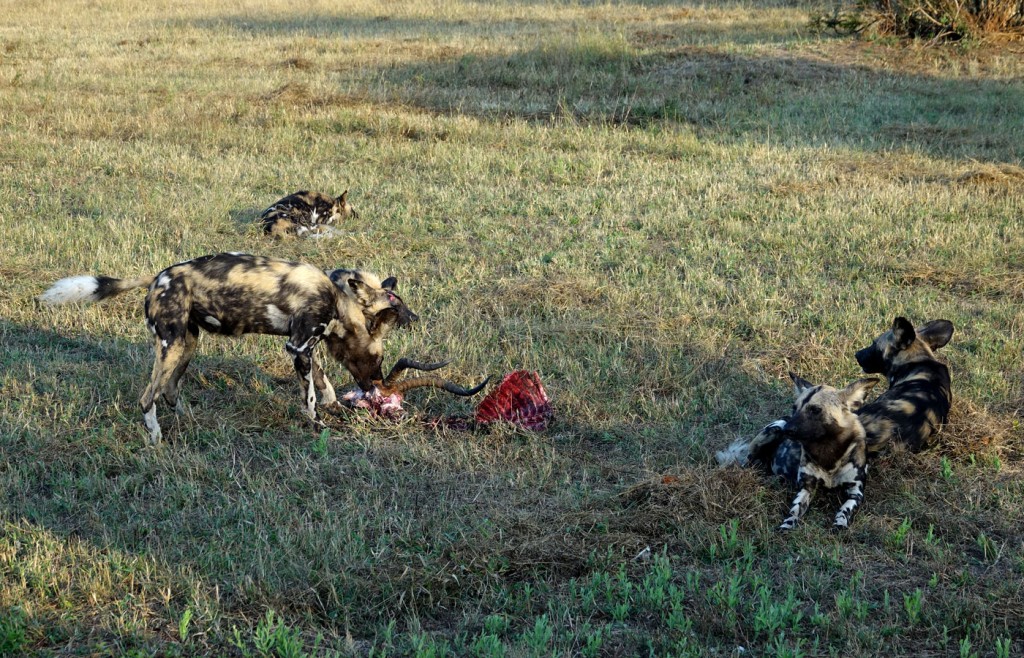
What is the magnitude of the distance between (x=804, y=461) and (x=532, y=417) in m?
1.58

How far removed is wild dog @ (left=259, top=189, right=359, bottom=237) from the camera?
9.89 meters

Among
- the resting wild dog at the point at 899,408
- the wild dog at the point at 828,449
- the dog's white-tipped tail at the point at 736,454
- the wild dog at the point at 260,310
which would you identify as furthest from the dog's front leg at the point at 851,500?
the wild dog at the point at 260,310

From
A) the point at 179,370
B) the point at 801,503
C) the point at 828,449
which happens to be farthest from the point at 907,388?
the point at 179,370

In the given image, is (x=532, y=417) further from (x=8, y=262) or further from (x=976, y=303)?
(x=8, y=262)

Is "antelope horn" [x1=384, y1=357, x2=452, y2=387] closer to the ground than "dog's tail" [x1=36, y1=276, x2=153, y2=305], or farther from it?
closer to the ground

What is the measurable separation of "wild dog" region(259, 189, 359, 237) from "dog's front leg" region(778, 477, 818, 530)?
19.1 ft

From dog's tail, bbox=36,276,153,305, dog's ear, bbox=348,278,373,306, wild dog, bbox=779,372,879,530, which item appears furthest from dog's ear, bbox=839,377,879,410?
dog's tail, bbox=36,276,153,305

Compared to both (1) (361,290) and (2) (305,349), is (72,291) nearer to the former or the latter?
(2) (305,349)

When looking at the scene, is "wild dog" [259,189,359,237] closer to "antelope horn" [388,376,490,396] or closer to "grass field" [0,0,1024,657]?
"grass field" [0,0,1024,657]

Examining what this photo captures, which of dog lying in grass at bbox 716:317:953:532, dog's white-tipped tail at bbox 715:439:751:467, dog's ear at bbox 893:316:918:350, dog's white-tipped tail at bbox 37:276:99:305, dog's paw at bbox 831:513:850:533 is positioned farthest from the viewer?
Result: dog's ear at bbox 893:316:918:350

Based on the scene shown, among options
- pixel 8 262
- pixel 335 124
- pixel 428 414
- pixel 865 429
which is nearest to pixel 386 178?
pixel 335 124

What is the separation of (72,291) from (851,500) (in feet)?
14.5

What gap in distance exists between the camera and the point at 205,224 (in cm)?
1009

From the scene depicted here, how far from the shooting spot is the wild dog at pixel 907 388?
5660mm
